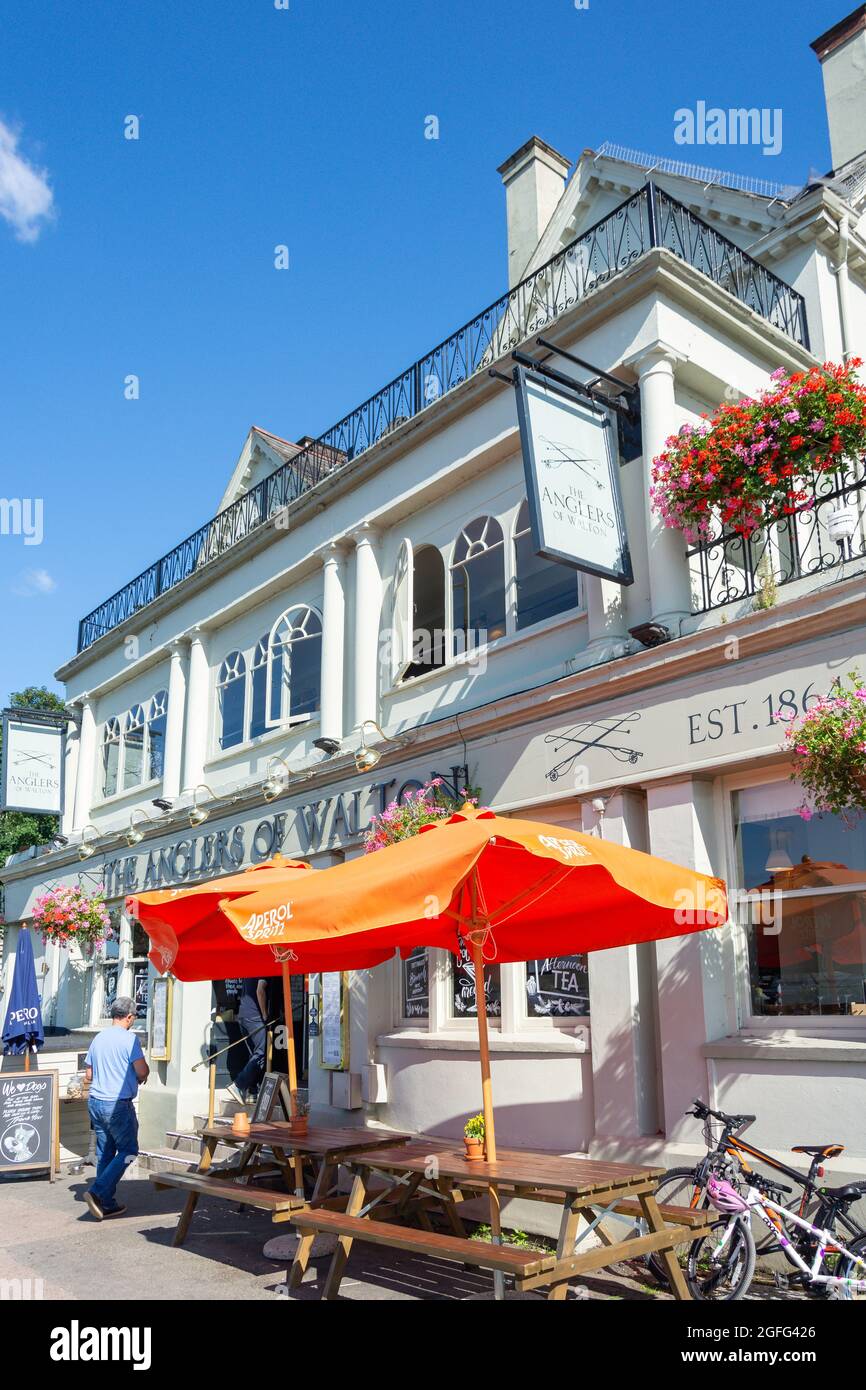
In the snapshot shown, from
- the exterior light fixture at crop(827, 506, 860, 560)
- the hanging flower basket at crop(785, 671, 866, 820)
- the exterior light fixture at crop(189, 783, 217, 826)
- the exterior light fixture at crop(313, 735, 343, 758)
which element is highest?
the exterior light fixture at crop(827, 506, 860, 560)

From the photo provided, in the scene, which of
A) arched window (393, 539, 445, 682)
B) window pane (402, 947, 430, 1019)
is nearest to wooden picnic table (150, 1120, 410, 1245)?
window pane (402, 947, 430, 1019)

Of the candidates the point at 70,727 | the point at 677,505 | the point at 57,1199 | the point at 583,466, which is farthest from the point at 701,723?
the point at 70,727

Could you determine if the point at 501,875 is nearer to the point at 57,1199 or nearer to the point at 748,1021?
the point at 748,1021

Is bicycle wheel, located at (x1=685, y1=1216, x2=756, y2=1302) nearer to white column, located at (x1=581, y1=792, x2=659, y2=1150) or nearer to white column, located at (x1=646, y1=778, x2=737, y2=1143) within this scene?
white column, located at (x1=646, y1=778, x2=737, y2=1143)

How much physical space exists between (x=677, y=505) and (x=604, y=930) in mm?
3440

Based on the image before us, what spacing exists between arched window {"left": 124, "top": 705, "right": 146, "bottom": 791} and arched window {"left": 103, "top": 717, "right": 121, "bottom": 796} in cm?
31

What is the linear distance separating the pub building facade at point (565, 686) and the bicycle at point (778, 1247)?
880 mm

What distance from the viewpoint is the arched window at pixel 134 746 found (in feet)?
60.2

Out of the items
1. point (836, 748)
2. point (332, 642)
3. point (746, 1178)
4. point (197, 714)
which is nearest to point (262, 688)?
point (197, 714)

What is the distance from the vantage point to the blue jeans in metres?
9.53

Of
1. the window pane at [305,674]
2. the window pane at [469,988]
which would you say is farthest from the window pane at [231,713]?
the window pane at [469,988]

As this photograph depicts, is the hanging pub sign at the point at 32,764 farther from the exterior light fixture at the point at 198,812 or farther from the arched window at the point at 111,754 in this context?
the exterior light fixture at the point at 198,812

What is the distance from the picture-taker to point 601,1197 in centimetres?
574

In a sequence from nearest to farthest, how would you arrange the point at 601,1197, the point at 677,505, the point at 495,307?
the point at 601,1197, the point at 677,505, the point at 495,307
